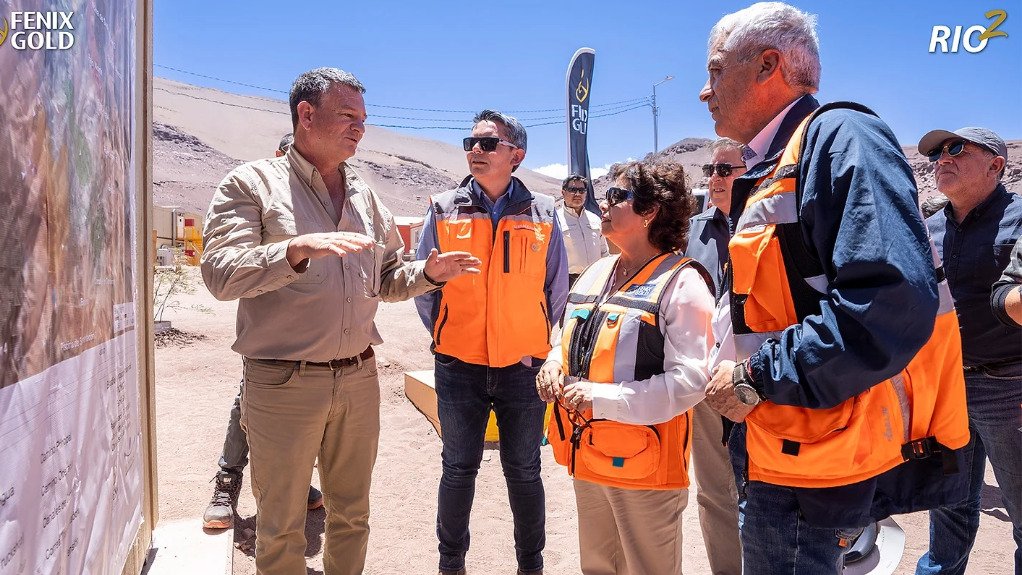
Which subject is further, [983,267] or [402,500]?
[402,500]

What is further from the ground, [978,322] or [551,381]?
[978,322]

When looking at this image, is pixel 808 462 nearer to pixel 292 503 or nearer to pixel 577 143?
pixel 292 503

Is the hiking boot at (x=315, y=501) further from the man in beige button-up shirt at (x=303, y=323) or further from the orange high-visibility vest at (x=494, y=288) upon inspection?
the orange high-visibility vest at (x=494, y=288)

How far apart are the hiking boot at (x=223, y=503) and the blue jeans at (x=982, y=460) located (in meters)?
3.54

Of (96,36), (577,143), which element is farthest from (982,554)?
(577,143)

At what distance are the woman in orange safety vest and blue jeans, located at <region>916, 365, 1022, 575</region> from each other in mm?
1506

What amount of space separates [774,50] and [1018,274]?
1596 millimetres

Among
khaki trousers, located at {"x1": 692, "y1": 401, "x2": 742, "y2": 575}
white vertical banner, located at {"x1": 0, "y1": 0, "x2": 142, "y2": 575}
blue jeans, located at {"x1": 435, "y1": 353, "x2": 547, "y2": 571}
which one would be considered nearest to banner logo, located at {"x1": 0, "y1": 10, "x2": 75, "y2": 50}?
white vertical banner, located at {"x1": 0, "y1": 0, "x2": 142, "y2": 575}

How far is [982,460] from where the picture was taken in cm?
286

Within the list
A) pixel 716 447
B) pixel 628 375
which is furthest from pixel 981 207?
pixel 628 375

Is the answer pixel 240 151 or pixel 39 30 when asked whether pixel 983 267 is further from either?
pixel 240 151

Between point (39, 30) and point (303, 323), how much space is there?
137 cm

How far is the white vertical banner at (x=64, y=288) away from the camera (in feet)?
3.56

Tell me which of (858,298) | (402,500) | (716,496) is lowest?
(402,500)
